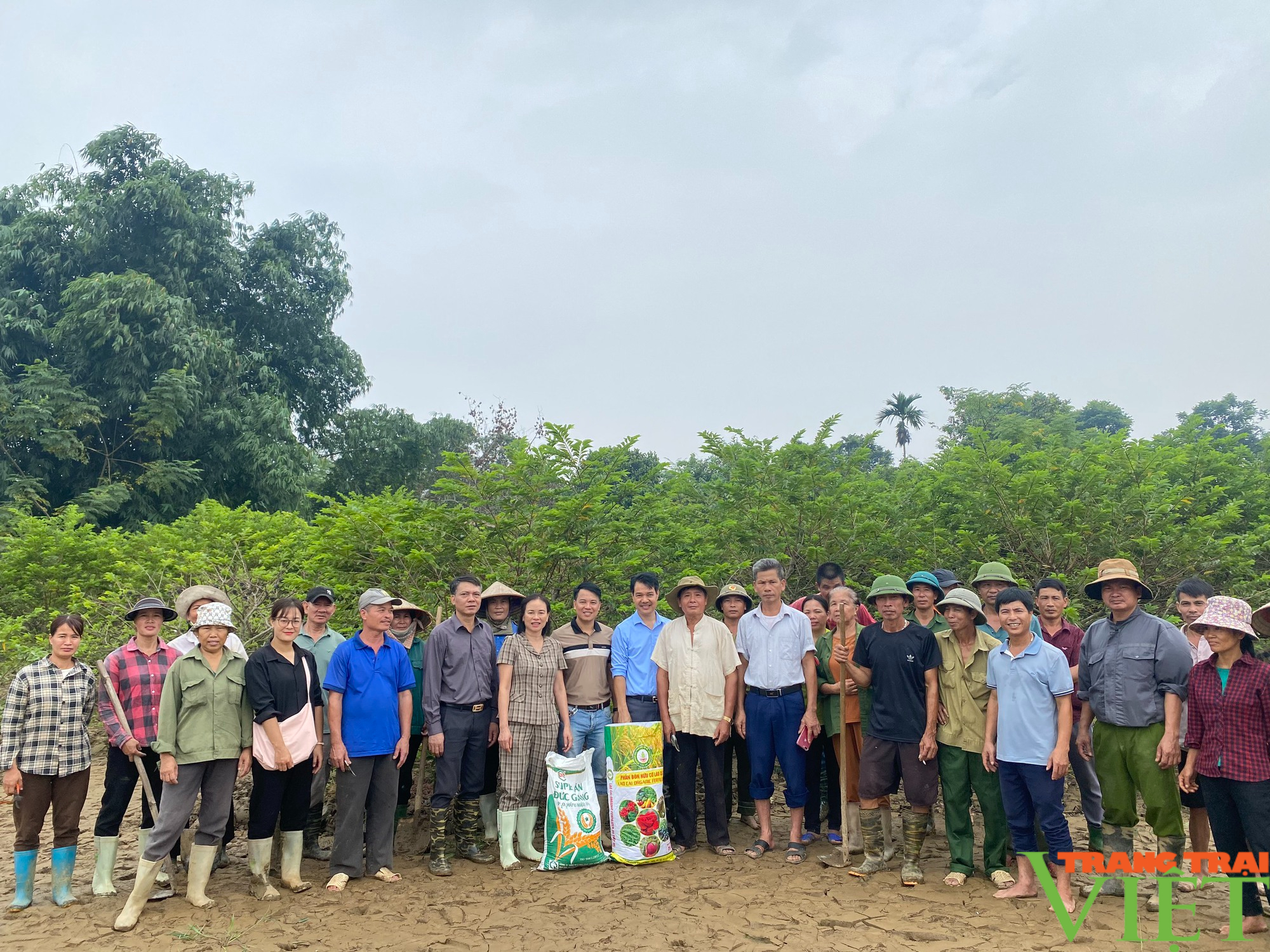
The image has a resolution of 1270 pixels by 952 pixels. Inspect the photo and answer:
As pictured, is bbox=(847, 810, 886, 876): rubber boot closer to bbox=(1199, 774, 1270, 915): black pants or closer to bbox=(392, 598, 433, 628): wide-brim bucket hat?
bbox=(1199, 774, 1270, 915): black pants

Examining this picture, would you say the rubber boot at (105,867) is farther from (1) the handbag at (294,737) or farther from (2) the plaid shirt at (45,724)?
(1) the handbag at (294,737)

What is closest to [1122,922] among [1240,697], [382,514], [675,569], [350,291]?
[1240,697]

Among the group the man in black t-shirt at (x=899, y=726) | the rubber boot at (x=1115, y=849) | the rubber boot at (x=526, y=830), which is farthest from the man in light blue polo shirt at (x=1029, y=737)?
the rubber boot at (x=526, y=830)

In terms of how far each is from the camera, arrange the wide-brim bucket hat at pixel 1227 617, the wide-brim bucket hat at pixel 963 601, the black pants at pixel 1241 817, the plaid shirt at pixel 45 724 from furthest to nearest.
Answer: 1. the wide-brim bucket hat at pixel 963 601
2. the plaid shirt at pixel 45 724
3. the wide-brim bucket hat at pixel 1227 617
4. the black pants at pixel 1241 817

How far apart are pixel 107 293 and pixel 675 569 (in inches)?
687

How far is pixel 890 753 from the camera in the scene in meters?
5.29

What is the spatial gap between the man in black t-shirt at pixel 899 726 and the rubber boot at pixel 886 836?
52 mm

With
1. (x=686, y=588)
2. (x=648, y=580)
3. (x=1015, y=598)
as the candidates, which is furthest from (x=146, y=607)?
(x=1015, y=598)

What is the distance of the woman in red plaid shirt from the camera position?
417 centimetres

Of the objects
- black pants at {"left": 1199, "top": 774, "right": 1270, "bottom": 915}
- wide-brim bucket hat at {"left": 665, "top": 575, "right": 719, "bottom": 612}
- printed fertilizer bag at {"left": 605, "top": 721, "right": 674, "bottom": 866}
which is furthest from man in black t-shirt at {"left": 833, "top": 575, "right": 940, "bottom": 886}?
black pants at {"left": 1199, "top": 774, "right": 1270, "bottom": 915}

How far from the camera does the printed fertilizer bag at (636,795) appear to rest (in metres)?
5.57

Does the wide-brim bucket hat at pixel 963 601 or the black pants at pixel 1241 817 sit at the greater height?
the wide-brim bucket hat at pixel 963 601

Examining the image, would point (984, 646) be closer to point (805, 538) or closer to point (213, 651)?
point (805, 538)

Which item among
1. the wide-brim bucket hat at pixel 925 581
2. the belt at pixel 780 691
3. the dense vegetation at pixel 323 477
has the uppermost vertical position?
the dense vegetation at pixel 323 477
